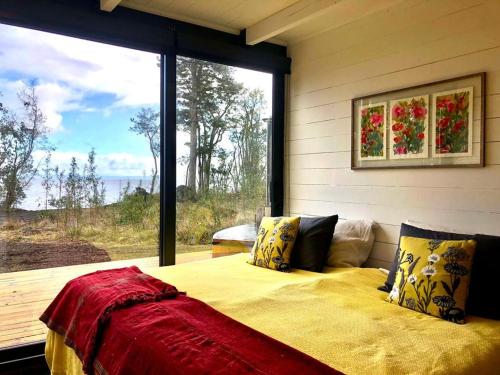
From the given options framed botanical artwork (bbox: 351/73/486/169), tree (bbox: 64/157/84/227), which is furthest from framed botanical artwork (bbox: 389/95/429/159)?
tree (bbox: 64/157/84/227)

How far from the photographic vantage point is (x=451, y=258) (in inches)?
73.5

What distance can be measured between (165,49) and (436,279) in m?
2.45

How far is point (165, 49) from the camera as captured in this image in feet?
9.98

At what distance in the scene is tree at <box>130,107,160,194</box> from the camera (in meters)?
3.03

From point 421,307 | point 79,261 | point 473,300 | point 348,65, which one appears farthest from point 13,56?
point 473,300

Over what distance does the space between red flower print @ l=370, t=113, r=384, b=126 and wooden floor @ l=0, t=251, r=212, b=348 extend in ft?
6.34

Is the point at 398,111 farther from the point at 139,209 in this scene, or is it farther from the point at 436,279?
the point at 139,209

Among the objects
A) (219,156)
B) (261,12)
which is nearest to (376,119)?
(261,12)

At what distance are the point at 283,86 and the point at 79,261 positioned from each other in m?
2.34

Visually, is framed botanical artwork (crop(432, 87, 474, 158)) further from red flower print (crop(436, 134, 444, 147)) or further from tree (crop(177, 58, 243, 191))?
tree (crop(177, 58, 243, 191))

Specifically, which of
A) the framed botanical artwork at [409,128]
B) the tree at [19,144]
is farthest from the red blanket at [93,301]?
the framed botanical artwork at [409,128]

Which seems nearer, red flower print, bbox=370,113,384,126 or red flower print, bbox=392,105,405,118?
red flower print, bbox=392,105,405,118

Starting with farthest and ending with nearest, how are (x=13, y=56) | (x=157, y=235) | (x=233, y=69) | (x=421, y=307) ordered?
(x=233, y=69)
(x=157, y=235)
(x=13, y=56)
(x=421, y=307)

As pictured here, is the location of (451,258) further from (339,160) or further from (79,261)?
(79,261)
